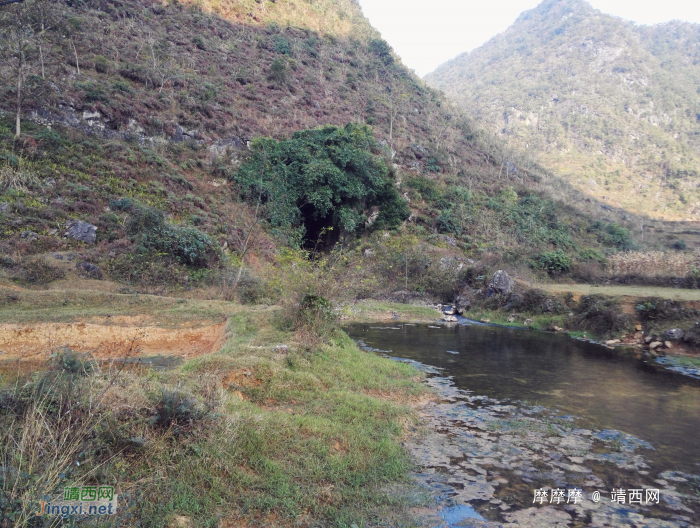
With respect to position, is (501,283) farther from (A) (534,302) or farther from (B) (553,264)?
(B) (553,264)

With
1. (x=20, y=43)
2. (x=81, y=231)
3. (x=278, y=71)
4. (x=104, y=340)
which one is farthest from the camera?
(x=278, y=71)

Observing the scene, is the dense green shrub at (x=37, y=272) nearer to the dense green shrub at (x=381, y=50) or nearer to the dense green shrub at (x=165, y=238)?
the dense green shrub at (x=165, y=238)

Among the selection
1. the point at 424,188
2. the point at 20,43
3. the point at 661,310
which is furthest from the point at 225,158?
the point at 661,310

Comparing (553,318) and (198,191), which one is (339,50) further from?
(553,318)

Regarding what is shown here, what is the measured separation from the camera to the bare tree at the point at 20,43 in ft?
82.6

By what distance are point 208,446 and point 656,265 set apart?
1116 inches

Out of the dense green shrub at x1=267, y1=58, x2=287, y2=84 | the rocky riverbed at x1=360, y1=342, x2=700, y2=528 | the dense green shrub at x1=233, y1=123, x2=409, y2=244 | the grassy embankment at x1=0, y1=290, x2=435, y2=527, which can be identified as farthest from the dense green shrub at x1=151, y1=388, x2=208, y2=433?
the dense green shrub at x1=267, y1=58, x2=287, y2=84

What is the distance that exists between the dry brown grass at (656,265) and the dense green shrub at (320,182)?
56.8ft

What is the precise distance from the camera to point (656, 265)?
24.3 meters

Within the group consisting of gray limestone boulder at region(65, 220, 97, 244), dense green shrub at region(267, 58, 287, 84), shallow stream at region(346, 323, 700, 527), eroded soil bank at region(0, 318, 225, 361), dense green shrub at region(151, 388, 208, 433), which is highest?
dense green shrub at region(267, 58, 287, 84)

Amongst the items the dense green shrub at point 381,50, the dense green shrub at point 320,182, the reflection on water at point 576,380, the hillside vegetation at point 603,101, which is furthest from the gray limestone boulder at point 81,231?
the hillside vegetation at point 603,101

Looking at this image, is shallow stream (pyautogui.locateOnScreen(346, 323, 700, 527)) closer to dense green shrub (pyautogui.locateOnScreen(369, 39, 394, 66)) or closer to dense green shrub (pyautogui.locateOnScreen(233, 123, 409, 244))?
dense green shrub (pyautogui.locateOnScreen(233, 123, 409, 244))

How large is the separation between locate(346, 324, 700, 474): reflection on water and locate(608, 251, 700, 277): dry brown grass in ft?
31.1

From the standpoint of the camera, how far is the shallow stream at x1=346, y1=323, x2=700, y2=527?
5.11 meters
